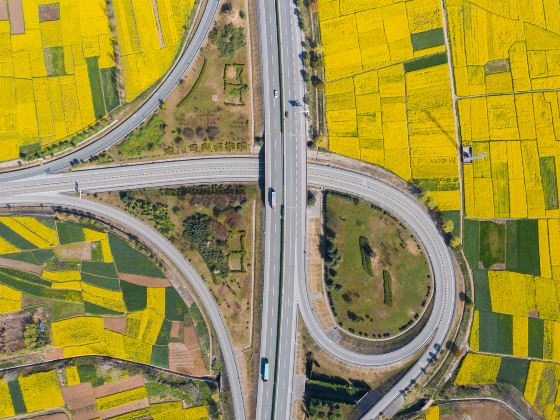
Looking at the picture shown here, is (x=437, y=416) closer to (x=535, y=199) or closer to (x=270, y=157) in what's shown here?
(x=535, y=199)

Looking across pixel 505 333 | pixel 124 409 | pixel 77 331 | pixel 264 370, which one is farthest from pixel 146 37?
pixel 505 333

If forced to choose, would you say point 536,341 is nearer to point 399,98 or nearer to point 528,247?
point 528,247

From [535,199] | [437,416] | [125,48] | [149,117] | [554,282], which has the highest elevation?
[125,48]

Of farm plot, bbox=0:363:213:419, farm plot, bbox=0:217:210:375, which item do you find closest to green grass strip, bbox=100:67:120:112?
farm plot, bbox=0:217:210:375

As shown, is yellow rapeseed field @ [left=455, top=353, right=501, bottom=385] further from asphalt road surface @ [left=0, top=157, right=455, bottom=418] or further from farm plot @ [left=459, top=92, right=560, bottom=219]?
farm plot @ [left=459, top=92, right=560, bottom=219]

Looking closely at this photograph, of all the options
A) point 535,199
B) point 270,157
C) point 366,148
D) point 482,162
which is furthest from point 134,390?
point 535,199

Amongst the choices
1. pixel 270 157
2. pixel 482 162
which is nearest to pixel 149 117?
pixel 270 157

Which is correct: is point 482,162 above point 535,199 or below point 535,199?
above
